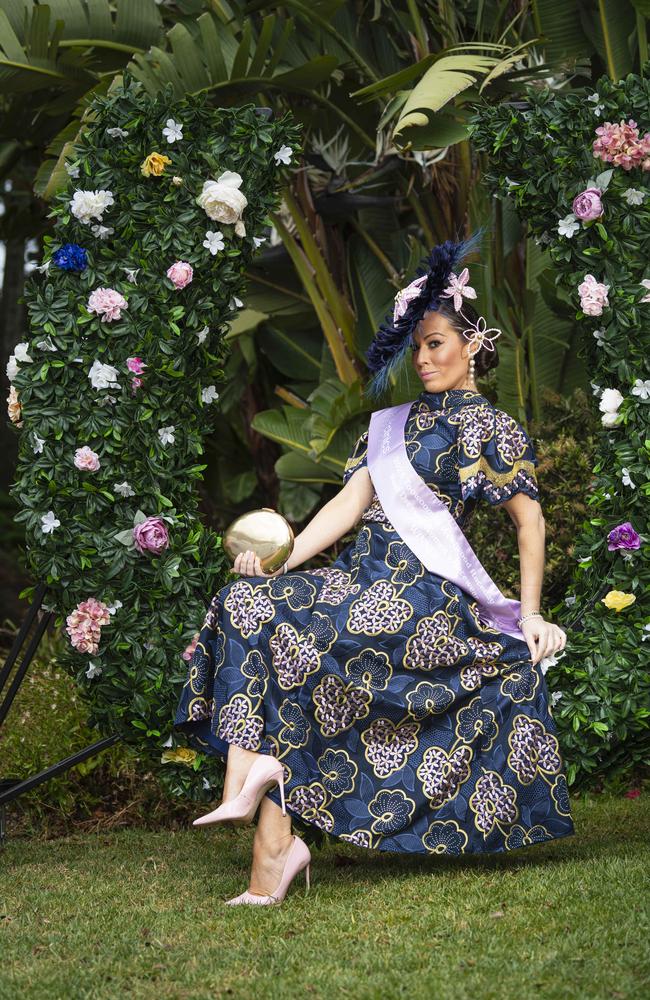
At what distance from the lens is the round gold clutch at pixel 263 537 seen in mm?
4023

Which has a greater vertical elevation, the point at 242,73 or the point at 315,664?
the point at 242,73

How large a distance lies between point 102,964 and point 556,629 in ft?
5.93

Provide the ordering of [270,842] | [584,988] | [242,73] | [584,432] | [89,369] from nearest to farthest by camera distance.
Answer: [584,988], [270,842], [89,369], [242,73], [584,432]

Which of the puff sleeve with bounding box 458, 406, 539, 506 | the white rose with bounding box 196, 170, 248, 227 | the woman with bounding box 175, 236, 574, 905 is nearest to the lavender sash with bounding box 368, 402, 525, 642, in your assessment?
the woman with bounding box 175, 236, 574, 905

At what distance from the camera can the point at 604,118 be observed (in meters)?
4.30

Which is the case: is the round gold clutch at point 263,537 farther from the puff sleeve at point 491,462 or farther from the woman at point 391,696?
the puff sleeve at point 491,462

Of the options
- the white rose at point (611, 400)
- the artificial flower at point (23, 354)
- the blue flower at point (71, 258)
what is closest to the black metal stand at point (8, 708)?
the artificial flower at point (23, 354)

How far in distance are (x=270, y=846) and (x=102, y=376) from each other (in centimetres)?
176

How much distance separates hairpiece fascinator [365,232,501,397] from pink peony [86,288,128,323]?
94cm

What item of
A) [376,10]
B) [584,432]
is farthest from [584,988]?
[376,10]

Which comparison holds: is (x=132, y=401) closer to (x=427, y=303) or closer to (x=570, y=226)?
(x=427, y=303)

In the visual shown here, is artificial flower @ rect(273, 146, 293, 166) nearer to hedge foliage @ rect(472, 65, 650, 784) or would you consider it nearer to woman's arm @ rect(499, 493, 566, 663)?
hedge foliage @ rect(472, 65, 650, 784)

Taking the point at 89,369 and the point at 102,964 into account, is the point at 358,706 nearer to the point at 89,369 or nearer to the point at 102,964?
the point at 102,964

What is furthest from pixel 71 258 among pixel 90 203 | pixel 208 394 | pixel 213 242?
pixel 208 394
